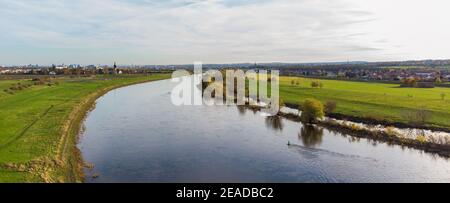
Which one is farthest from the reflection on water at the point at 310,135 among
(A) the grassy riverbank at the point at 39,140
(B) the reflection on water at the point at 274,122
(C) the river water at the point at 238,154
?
(A) the grassy riverbank at the point at 39,140

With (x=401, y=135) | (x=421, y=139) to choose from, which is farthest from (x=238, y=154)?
(x=401, y=135)

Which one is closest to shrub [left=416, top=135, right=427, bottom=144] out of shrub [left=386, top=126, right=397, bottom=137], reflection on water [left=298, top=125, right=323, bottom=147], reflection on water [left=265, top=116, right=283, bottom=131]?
shrub [left=386, top=126, right=397, bottom=137]

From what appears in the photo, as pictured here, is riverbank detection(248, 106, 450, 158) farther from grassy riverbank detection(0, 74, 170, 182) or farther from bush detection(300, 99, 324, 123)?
grassy riverbank detection(0, 74, 170, 182)

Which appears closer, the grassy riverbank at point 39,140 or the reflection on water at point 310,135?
the grassy riverbank at point 39,140

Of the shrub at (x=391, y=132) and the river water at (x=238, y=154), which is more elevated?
the shrub at (x=391, y=132)

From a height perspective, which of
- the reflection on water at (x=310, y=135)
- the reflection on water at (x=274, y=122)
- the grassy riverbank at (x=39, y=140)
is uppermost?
the grassy riverbank at (x=39, y=140)

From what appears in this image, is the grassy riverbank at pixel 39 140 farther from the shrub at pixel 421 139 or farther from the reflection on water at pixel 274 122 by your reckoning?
the shrub at pixel 421 139

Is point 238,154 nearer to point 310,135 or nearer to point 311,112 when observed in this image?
point 310,135
